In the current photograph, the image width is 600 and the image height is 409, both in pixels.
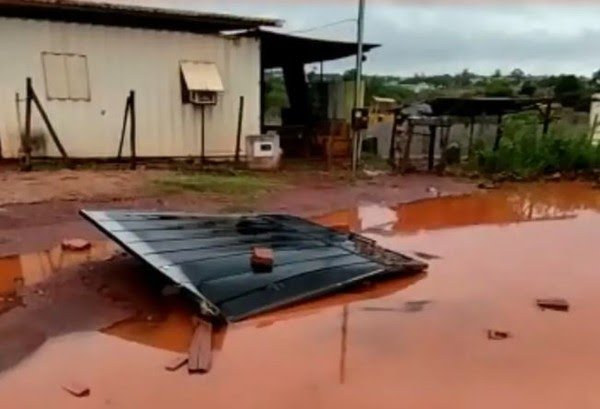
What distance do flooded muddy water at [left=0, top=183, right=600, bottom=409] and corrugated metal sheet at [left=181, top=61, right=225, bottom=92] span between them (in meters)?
7.87

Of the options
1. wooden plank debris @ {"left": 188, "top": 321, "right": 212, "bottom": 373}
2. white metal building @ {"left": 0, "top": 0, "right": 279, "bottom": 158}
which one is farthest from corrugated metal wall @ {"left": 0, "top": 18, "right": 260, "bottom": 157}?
wooden plank debris @ {"left": 188, "top": 321, "right": 212, "bottom": 373}

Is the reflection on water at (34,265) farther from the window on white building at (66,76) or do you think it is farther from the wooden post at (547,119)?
the wooden post at (547,119)

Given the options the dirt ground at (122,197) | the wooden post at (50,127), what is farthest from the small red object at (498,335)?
the wooden post at (50,127)

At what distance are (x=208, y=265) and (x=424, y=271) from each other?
2260mm

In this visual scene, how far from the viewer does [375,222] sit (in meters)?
8.91

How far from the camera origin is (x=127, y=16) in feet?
42.4

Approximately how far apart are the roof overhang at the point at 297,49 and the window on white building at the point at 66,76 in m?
3.76

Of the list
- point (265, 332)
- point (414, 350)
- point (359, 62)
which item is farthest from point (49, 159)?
point (414, 350)

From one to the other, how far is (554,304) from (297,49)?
37.3 feet

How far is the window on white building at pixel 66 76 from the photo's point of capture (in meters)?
12.4

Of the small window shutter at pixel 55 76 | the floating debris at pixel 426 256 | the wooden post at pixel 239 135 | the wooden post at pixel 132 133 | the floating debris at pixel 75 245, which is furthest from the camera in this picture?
the wooden post at pixel 239 135

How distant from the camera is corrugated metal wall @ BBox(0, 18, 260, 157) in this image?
1212 centimetres

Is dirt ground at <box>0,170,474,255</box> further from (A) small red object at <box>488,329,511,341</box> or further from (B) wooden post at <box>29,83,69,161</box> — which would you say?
(A) small red object at <box>488,329,511,341</box>

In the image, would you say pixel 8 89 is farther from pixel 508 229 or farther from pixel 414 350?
pixel 414 350
